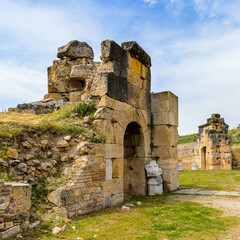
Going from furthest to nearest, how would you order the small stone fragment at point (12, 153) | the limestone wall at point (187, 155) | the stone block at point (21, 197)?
1. the limestone wall at point (187, 155)
2. the small stone fragment at point (12, 153)
3. the stone block at point (21, 197)

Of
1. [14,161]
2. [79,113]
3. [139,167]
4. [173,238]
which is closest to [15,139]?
[14,161]

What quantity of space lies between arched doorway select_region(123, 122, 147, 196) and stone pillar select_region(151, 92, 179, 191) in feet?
2.33

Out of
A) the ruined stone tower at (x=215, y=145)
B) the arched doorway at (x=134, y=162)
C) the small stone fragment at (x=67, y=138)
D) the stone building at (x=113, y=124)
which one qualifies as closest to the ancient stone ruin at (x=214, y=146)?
the ruined stone tower at (x=215, y=145)

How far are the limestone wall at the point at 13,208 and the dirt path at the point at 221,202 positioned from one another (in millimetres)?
3424

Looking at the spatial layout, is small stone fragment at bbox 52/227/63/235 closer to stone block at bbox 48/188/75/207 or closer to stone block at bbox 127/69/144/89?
stone block at bbox 48/188/75/207

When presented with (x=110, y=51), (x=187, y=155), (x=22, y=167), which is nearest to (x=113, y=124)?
(x=110, y=51)

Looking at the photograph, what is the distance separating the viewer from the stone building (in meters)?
5.59

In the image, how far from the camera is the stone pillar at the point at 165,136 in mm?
8828

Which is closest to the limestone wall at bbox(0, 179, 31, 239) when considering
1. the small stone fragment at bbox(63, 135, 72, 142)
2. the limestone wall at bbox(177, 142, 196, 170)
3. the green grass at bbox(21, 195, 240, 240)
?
the green grass at bbox(21, 195, 240, 240)

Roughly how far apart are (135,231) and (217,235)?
1397 mm

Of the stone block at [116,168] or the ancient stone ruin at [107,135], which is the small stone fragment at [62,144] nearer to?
the ancient stone ruin at [107,135]

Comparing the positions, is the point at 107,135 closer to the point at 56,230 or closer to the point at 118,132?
the point at 118,132

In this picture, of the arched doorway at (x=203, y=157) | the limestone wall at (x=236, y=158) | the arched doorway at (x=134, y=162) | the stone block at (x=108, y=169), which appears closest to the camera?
the stone block at (x=108, y=169)

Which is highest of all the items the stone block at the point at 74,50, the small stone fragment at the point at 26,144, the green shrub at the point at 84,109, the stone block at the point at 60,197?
the stone block at the point at 74,50
